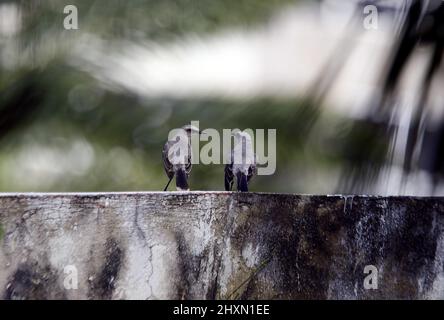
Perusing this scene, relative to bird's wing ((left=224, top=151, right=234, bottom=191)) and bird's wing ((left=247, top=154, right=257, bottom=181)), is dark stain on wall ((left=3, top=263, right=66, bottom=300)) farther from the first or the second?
bird's wing ((left=247, top=154, right=257, bottom=181))

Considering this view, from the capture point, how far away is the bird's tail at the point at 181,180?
269 cm

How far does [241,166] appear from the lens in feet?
8.52

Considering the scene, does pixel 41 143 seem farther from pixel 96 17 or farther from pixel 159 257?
pixel 159 257

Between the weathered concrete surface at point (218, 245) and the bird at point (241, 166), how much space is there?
0.67 meters

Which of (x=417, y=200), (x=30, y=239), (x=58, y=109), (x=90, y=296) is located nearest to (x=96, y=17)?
(x=58, y=109)

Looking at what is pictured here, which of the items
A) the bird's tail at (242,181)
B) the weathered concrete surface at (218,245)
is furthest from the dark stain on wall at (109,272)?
the bird's tail at (242,181)

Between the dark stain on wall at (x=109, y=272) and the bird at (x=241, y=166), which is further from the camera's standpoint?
the bird at (x=241, y=166)

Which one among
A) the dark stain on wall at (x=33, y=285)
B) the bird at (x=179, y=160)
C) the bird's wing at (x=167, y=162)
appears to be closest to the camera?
the dark stain on wall at (x=33, y=285)

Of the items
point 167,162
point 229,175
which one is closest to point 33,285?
point 167,162

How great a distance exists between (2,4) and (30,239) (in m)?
0.99

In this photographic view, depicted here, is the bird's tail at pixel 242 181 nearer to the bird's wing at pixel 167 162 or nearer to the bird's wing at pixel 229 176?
the bird's wing at pixel 229 176

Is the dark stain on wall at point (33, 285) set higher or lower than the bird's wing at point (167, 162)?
lower

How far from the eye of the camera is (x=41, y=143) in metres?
2.15

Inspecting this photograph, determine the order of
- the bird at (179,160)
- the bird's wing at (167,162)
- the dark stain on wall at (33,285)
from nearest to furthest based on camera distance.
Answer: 1. the dark stain on wall at (33,285)
2. the bird's wing at (167,162)
3. the bird at (179,160)
